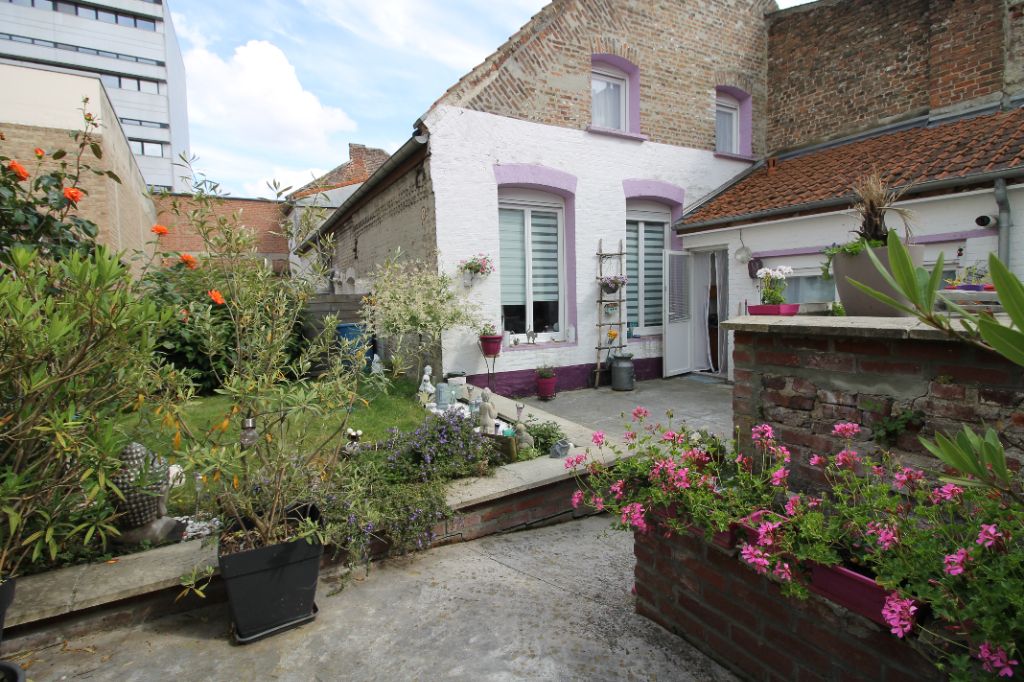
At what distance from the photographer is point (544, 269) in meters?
8.50

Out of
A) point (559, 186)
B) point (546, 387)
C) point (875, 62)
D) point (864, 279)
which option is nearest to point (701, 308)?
point (559, 186)

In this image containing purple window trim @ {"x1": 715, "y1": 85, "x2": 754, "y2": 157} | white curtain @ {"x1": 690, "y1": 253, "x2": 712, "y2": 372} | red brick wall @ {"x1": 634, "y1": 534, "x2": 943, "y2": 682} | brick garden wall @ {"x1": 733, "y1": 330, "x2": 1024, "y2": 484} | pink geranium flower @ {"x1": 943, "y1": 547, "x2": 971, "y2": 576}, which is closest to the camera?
pink geranium flower @ {"x1": 943, "y1": 547, "x2": 971, "y2": 576}

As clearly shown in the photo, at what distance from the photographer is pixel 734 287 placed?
8.56 metres

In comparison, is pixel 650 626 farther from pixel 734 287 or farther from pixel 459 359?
pixel 734 287

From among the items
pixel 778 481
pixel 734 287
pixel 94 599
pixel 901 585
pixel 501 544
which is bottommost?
pixel 501 544

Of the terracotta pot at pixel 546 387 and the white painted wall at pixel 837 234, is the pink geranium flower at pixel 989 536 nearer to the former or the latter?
the white painted wall at pixel 837 234

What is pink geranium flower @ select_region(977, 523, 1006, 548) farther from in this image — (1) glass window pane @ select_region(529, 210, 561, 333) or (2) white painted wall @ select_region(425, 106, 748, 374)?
(1) glass window pane @ select_region(529, 210, 561, 333)

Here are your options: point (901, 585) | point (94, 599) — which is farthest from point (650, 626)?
point (94, 599)

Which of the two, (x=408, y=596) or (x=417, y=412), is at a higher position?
(x=417, y=412)

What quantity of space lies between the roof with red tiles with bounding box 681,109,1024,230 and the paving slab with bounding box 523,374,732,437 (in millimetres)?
2723

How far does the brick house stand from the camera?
7480 millimetres

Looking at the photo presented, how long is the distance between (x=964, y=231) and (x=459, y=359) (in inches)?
252

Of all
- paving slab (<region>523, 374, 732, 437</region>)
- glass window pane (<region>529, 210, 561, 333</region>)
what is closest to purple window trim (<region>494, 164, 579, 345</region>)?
glass window pane (<region>529, 210, 561, 333</region>)

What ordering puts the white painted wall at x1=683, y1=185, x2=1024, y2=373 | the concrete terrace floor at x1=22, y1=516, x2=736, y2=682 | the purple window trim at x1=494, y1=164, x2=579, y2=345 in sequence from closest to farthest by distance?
the concrete terrace floor at x1=22, y1=516, x2=736, y2=682 → the white painted wall at x1=683, y1=185, x2=1024, y2=373 → the purple window trim at x1=494, y1=164, x2=579, y2=345
